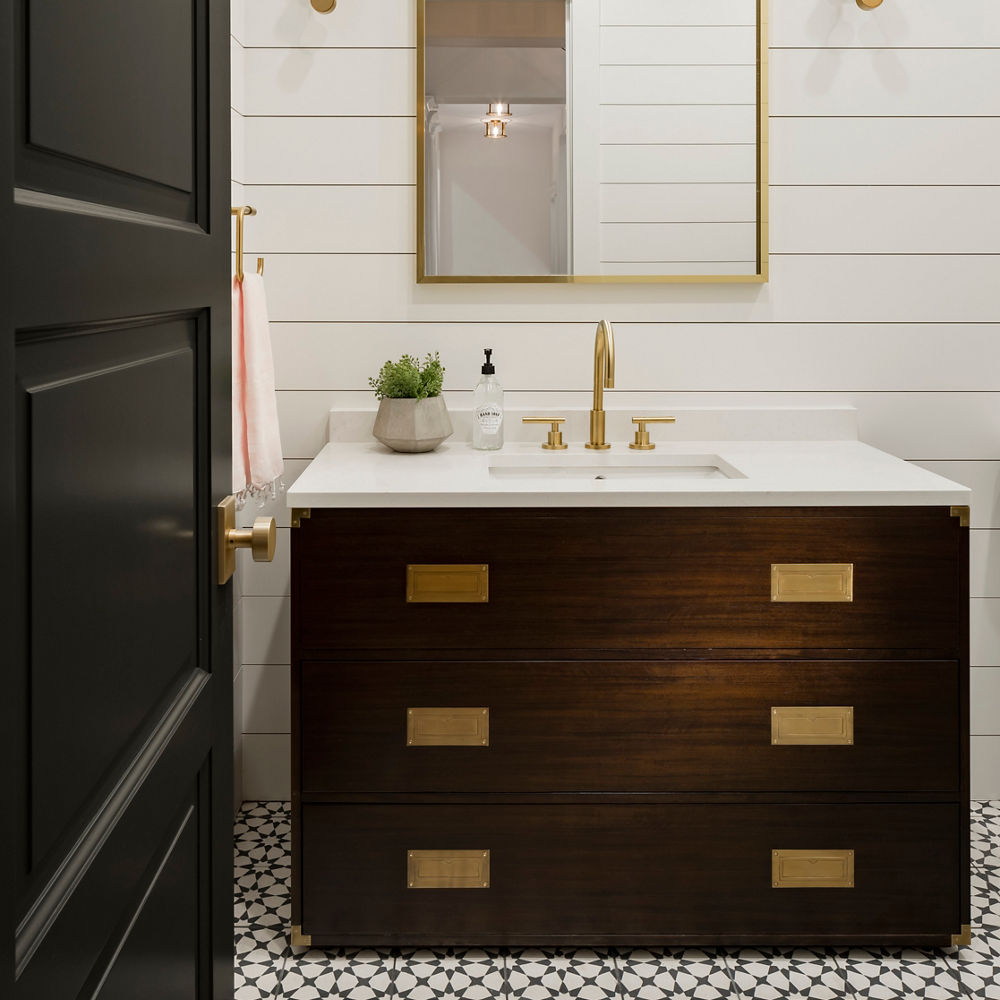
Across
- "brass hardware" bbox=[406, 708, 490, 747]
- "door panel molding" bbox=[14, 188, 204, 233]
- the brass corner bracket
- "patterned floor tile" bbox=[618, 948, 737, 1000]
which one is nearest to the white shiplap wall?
the brass corner bracket

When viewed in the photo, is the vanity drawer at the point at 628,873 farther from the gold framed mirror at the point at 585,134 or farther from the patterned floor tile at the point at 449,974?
the gold framed mirror at the point at 585,134

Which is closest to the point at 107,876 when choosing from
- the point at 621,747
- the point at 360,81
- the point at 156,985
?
the point at 156,985

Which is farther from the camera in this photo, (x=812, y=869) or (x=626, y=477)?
(x=626, y=477)

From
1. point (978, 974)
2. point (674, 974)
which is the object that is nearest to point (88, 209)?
point (674, 974)

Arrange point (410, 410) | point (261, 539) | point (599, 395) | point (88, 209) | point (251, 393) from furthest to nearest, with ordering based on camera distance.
Answer: 1. point (599, 395)
2. point (410, 410)
3. point (251, 393)
4. point (261, 539)
5. point (88, 209)

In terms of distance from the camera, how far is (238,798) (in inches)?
97.4

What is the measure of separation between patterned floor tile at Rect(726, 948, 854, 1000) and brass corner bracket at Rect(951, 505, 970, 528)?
816mm

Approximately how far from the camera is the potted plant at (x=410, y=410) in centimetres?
217

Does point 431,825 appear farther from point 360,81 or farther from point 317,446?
point 360,81

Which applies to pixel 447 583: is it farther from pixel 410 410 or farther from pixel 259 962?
pixel 259 962

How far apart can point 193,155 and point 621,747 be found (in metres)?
1.25

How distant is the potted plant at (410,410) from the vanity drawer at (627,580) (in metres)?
0.41

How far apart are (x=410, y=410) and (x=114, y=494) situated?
1.43 metres

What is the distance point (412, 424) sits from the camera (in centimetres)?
217
